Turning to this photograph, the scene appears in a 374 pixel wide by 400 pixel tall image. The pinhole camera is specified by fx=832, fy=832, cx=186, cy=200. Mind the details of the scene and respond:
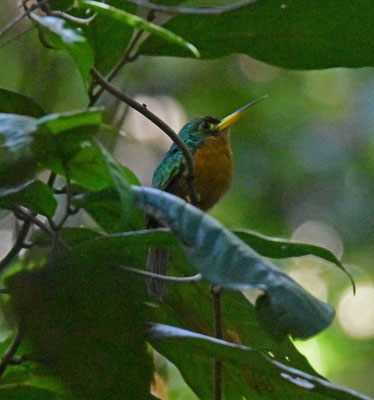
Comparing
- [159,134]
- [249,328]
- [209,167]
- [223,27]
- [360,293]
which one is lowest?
[360,293]

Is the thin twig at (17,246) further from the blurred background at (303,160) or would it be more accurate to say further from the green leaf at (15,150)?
the blurred background at (303,160)

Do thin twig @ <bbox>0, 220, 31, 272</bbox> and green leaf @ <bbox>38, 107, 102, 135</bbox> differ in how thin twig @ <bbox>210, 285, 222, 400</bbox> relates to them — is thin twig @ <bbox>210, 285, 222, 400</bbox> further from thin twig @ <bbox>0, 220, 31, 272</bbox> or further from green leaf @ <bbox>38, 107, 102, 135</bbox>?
green leaf @ <bbox>38, 107, 102, 135</bbox>

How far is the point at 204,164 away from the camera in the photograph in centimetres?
264

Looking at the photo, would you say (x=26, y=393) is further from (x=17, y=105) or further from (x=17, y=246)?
(x=17, y=105)

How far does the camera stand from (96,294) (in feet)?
2.89

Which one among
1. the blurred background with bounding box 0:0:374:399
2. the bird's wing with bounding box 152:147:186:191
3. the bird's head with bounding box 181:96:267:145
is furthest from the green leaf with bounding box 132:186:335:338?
the blurred background with bounding box 0:0:374:399

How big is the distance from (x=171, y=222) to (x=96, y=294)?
0.64ft

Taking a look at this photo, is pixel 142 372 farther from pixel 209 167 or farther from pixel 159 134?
pixel 159 134

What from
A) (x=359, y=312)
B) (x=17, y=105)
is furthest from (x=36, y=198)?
(x=359, y=312)

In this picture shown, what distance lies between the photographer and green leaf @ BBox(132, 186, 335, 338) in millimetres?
964

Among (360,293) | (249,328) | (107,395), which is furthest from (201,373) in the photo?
(360,293)

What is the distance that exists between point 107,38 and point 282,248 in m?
0.56

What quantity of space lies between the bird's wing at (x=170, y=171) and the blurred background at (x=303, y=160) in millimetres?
1908

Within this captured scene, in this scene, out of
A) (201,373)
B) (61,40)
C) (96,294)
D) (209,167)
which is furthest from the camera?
(209,167)
